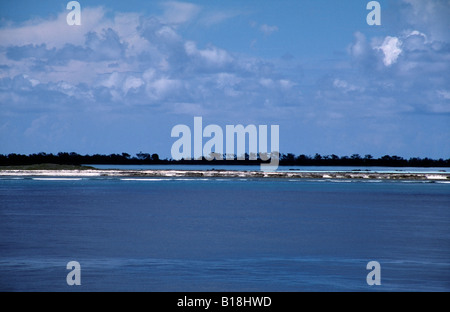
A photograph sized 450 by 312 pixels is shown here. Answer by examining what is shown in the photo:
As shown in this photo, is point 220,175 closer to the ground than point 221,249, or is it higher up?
higher up

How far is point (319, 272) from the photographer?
69.1ft

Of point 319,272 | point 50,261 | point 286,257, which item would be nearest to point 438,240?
point 286,257

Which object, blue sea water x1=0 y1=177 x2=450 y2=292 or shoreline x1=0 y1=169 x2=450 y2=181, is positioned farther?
shoreline x1=0 y1=169 x2=450 y2=181

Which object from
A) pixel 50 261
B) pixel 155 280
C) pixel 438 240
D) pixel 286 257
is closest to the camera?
pixel 155 280

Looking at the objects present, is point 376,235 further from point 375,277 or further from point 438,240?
point 375,277

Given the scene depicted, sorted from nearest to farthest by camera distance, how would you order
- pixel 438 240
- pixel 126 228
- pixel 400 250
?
pixel 400 250 < pixel 438 240 < pixel 126 228

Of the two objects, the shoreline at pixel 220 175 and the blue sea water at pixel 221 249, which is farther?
the shoreline at pixel 220 175

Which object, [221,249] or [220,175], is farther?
[220,175]

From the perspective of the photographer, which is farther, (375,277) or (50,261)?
(50,261)

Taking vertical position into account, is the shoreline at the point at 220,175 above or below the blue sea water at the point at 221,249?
above

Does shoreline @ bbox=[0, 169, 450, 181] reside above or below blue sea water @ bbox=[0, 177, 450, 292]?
above

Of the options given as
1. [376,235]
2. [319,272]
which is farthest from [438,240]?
[319,272]
